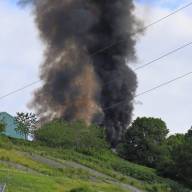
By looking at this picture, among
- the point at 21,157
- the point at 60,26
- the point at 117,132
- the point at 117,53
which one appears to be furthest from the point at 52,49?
the point at 21,157

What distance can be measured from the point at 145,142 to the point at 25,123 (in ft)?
68.2

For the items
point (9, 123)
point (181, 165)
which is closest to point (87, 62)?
point (9, 123)

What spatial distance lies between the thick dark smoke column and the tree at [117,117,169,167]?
680 cm

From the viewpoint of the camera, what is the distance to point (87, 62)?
119625 millimetres

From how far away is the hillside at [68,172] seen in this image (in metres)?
37.7

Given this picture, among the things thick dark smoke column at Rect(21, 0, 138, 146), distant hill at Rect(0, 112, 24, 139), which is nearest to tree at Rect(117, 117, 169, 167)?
thick dark smoke column at Rect(21, 0, 138, 146)

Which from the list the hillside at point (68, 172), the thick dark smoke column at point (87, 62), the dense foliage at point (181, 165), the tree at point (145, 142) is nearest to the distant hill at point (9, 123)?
the thick dark smoke column at point (87, 62)

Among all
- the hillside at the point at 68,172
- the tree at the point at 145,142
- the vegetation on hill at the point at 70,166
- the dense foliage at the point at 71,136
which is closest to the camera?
the hillside at the point at 68,172

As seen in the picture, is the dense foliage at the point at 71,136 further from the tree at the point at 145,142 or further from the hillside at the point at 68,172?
the tree at the point at 145,142

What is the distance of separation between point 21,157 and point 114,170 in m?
19.2

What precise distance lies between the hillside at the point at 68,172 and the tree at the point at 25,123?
58.1ft

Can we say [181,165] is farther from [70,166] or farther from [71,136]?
[70,166]

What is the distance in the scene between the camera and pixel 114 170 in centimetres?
7888

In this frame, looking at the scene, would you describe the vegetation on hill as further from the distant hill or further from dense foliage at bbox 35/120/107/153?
the distant hill
